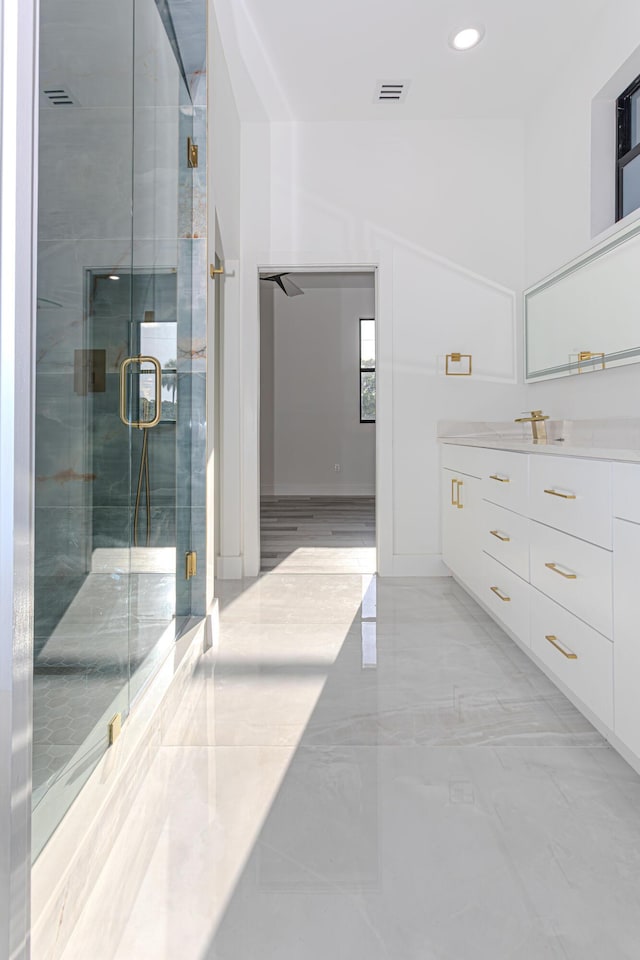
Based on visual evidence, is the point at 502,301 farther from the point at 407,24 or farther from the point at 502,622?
the point at 502,622

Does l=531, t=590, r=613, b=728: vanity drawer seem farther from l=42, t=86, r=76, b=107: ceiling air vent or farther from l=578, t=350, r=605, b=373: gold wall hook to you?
l=42, t=86, r=76, b=107: ceiling air vent

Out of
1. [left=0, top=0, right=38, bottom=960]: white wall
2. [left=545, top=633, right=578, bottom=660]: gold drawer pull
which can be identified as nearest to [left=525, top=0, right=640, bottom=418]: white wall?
[left=545, top=633, right=578, bottom=660]: gold drawer pull

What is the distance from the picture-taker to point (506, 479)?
2.50 m

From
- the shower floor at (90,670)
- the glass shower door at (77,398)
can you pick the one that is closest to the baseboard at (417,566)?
the shower floor at (90,670)

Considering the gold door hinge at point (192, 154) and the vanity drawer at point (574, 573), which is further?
the gold door hinge at point (192, 154)

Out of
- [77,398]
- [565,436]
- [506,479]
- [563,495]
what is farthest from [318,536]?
[77,398]

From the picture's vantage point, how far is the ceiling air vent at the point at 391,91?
3455 mm

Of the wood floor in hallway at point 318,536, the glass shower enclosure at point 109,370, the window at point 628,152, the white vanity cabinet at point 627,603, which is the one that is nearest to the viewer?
the glass shower enclosure at point 109,370

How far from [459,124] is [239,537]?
9.11 feet

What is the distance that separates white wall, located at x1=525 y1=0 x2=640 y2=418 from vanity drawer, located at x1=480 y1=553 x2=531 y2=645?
837 mm

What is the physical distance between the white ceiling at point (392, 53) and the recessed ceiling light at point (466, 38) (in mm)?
34

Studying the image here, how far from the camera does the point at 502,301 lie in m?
3.91

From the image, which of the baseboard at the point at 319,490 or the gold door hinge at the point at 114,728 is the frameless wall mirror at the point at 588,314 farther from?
the baseboard at the point at 319,490

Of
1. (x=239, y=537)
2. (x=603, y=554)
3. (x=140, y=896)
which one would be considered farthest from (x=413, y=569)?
(x=140, y=896)
